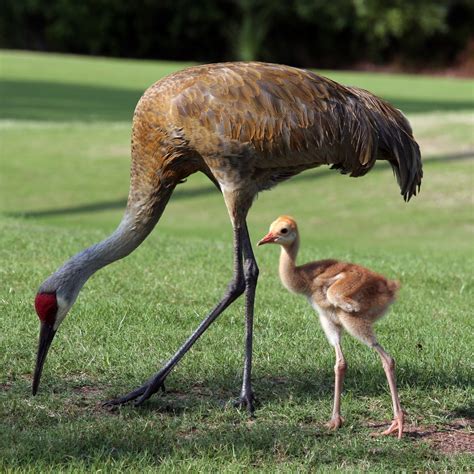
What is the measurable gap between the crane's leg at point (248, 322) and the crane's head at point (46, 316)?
1059 mm

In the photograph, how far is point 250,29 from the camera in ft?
149

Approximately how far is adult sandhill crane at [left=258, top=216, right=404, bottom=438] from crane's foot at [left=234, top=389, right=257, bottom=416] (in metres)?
0.47

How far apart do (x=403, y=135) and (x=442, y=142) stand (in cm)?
1145

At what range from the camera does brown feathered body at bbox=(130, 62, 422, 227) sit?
238 inches

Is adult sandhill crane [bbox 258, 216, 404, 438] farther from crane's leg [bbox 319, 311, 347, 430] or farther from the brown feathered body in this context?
the brown feathered body

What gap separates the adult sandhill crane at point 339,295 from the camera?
566cm

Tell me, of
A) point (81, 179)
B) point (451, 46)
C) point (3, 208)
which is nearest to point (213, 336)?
point (3, 208)

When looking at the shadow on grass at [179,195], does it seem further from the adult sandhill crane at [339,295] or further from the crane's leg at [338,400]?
the crane's leg at [338,400]

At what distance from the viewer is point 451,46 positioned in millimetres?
45375

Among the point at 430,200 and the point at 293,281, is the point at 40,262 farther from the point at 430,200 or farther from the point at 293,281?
the point at 430,200

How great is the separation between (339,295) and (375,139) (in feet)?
3.98

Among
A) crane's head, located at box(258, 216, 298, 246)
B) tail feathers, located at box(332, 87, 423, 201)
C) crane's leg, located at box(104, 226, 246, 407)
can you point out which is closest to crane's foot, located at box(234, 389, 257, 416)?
crane's leg, located at box(104, 226, 246, 407)

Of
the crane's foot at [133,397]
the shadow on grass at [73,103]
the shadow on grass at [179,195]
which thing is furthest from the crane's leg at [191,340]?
the shadow on grass at [73,103]

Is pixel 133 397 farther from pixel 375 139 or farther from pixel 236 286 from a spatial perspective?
pixel 375 139
